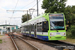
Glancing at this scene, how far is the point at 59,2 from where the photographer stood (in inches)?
1009

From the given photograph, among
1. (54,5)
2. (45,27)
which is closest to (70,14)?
(54,5)

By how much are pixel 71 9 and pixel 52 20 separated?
12344mm

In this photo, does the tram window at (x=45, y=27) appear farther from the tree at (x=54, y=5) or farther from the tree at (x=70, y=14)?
the tree at (x=70, y=14)

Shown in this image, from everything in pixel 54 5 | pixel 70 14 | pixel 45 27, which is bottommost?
pixel 45 27

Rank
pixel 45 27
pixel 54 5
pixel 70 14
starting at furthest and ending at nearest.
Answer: pixel 70 14 → pixel 54 5 → pixel 45 27

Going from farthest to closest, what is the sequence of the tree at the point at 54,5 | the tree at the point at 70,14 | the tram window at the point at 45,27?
the tree at the point at 70,14 < the tree at the point at 54,5 < the tram window at the point at 45,27

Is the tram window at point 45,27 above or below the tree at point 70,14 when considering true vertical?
below

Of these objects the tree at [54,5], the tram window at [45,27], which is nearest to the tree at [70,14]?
the tree at [54,5]

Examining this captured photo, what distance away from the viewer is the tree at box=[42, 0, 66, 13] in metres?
25.3

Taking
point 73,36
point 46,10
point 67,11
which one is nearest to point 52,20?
point 73,36

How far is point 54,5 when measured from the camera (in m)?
25.8

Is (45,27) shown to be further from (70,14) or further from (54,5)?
(70,14)

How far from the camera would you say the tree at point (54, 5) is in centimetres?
2533

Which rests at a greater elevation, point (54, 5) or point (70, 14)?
point (54, 5)
